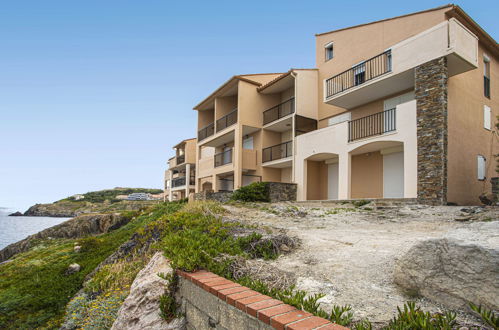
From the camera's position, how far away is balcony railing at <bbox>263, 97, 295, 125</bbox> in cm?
2003

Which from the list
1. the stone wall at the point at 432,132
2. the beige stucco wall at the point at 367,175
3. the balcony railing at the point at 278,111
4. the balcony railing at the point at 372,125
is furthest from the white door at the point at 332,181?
the stone wall at the point at 432,132

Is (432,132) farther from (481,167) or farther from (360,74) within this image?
(360,74)

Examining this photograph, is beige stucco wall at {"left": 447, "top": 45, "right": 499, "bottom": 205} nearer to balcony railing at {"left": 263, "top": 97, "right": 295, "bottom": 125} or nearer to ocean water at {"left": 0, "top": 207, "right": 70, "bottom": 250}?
balcony railing at {"left": 263, "top": 97, "right": 295, "bottom": 125}

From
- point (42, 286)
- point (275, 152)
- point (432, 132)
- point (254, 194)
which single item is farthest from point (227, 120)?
point (42, 286)

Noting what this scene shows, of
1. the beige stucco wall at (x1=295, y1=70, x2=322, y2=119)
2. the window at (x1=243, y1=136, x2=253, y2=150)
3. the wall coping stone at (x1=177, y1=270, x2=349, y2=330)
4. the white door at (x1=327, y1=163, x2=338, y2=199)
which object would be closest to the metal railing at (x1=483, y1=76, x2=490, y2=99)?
the white door at (x1=327, y1=163, x2=338, y2=199)

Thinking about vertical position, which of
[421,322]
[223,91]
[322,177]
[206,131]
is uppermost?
[223,91]

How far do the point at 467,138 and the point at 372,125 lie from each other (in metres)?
3.88

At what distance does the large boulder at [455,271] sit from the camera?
231 centimetres

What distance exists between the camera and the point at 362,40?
16500 millimetres

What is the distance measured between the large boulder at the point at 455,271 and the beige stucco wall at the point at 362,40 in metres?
14.0

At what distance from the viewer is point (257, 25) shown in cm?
1822

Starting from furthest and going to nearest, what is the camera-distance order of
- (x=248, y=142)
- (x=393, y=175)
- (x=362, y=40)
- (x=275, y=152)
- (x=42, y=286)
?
1. (x=248, y=142)
2. (x=275, y=152)
3. (x=362, y=40)
4. (x=393, y=175)
5. (x=42, y=286)

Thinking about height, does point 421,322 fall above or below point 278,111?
below

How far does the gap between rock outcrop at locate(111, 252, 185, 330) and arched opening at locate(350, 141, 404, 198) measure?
12143 millimetres
